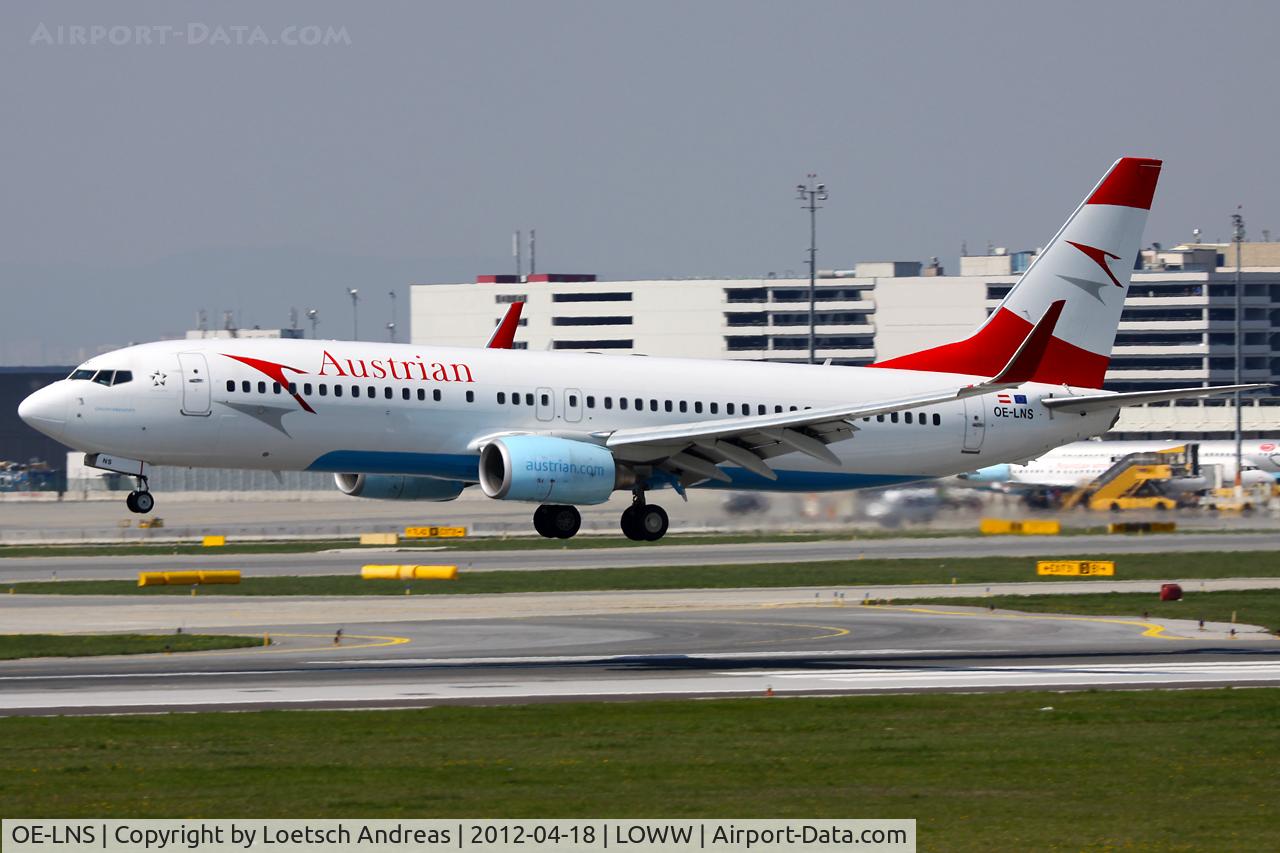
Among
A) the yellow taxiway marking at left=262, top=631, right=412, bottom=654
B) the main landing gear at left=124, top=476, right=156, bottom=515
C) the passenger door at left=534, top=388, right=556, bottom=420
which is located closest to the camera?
the main landing gear at left=124, top=476, right=156, bottom=515

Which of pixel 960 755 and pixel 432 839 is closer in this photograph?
pixel 432 839

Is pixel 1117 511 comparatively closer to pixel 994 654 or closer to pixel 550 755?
pixel 994 654

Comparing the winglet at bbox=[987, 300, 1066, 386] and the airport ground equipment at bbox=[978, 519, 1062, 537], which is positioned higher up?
the winglet at bbox=[987, 300, 1066, 386]

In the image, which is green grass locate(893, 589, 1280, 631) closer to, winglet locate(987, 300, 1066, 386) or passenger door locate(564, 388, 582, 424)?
winglet locate(987, 300, 1066, 386)

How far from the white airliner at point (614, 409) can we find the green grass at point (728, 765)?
10.9 meters

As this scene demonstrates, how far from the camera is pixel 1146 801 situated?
28.1m

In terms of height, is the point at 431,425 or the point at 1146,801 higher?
the point at 431,425

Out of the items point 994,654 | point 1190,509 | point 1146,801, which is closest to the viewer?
point 1146,801

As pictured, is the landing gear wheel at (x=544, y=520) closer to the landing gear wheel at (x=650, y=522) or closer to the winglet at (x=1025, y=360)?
the landing gear wheel at (x=650, y=522)

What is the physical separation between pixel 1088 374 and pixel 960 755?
28.2 metres

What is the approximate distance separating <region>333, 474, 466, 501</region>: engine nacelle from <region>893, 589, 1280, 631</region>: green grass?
24197 mm

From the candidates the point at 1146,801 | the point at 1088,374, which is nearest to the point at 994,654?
the point at 1088,374

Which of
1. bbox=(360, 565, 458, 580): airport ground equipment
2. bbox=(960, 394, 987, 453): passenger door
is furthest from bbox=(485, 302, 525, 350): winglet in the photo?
bbox=(360, 565, 458, 580): airport ground equipment

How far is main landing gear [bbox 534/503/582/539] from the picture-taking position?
51.2 m
